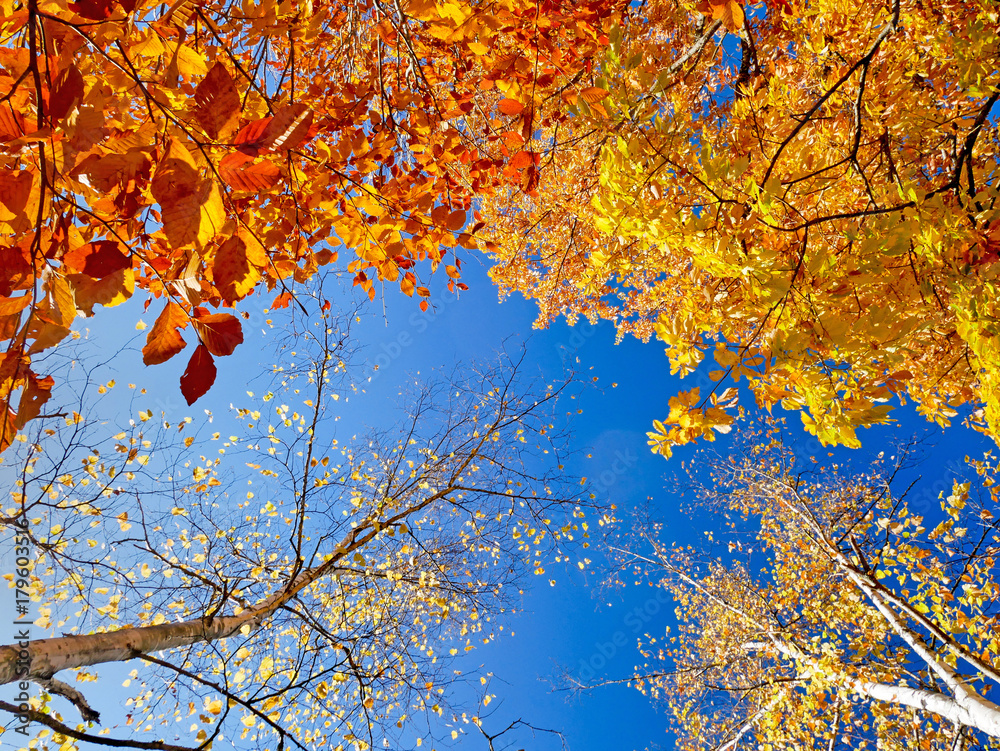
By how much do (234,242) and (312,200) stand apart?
140cm

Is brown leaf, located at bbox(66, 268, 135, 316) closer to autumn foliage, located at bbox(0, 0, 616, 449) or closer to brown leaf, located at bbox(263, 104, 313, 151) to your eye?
autumn foliage, located at bbox(0, 0, 616, 449)

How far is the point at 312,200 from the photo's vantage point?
2.11 meters

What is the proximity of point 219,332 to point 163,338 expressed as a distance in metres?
0.10

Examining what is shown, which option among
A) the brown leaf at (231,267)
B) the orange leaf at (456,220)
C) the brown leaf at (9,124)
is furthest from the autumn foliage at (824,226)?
the brown leaf at (9,124)

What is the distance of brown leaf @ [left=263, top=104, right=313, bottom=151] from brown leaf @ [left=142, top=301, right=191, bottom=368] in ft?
1.24

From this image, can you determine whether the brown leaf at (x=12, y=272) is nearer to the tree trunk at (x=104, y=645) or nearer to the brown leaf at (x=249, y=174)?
the brown leaf at (x=249, y=174)

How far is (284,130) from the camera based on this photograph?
78 centimetres

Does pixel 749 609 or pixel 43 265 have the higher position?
pixel 749 609

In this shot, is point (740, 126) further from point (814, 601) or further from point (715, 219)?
point (814, 601)

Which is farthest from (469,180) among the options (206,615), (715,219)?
(206,615)

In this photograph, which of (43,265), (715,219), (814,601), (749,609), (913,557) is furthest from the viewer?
(749,609)

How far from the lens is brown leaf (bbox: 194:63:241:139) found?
77 centimetres

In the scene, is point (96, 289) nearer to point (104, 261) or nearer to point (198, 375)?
point (104, 261)

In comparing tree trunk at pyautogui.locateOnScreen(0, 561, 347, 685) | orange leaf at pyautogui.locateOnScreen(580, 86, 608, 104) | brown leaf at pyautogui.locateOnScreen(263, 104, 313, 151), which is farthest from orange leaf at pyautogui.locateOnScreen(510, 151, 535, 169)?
tree trunk at pyautogui.locateOnScreen(0, 561, 347, 685)
